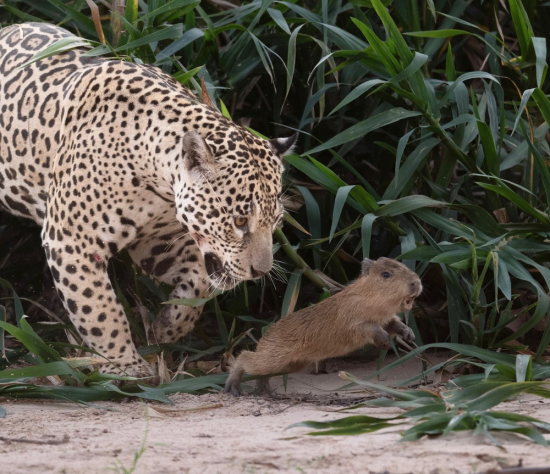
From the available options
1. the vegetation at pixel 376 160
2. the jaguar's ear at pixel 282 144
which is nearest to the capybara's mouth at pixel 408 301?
the vegetation at pixel 376 160

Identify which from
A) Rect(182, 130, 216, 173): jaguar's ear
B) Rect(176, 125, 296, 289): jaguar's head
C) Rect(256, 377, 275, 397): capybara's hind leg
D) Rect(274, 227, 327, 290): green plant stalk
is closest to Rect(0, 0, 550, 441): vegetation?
Rect(274, 227, 327, 290): green plant stalk

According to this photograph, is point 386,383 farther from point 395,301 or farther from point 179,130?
point 179,130

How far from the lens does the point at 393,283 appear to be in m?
4.00

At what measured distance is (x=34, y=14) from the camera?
594 centimetres

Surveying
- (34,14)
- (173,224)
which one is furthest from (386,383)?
(34,14)

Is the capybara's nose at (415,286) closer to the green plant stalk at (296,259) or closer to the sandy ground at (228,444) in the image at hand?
the sandy ground at (228,444)

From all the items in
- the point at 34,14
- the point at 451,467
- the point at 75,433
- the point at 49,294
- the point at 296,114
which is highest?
the point at 34,14

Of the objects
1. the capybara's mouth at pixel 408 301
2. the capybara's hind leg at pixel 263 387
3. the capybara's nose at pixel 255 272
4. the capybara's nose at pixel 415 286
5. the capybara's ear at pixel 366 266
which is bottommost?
the capybara's hind leg at pixel 263 387

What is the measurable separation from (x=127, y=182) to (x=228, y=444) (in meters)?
1.76

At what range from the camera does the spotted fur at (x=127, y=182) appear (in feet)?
13.7

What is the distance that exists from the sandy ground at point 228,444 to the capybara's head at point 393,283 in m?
0.51

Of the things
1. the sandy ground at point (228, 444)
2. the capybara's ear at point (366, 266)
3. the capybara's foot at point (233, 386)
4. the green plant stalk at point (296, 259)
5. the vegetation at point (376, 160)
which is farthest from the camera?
the green plant stalk at point (296, 259)

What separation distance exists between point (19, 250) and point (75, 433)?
3026mm

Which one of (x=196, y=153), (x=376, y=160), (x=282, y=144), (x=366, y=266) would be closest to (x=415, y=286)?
(x=366, y=266)
